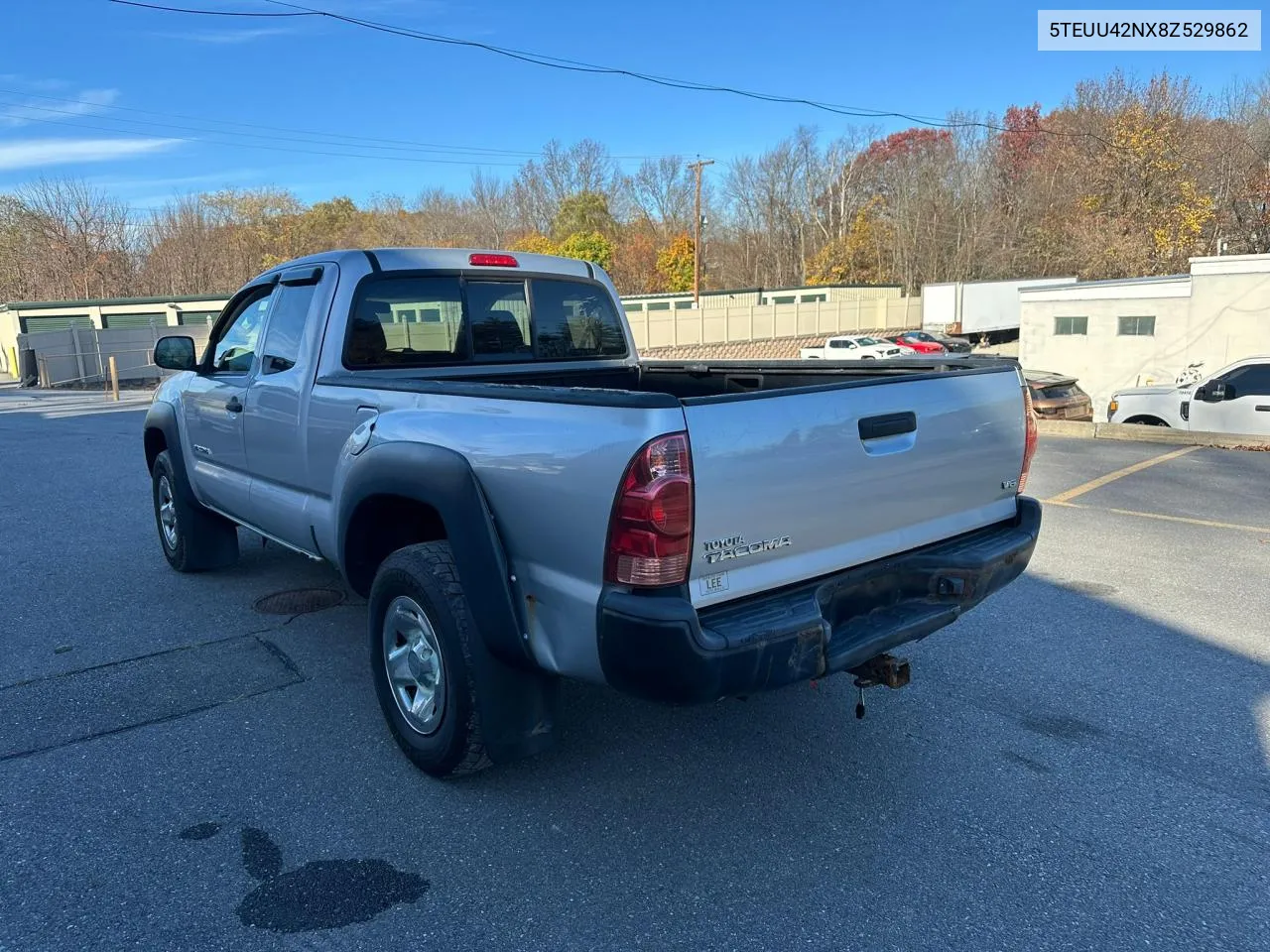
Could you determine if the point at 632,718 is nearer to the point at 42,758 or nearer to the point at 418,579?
the point at 418,579

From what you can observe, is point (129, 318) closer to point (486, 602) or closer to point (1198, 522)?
point (1198, 522)

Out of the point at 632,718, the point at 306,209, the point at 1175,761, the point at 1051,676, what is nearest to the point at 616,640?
the point at 632,718

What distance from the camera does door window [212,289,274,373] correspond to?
4.82 m

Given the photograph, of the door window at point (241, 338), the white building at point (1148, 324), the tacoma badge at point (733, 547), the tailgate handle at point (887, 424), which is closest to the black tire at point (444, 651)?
the tacoma badge at point (733, 547)

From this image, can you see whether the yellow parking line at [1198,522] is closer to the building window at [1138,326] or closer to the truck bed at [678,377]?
the truck bed at [678,377]

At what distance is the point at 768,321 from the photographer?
4391 cm

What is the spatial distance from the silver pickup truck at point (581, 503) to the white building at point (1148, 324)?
1953cm

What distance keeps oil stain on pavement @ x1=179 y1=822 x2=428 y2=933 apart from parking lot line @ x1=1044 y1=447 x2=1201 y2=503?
25.4ft

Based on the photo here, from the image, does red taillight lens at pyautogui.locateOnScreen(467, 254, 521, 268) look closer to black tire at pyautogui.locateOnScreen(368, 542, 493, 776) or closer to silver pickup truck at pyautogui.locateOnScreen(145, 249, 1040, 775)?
silver pickup truck at pyautogui.locateOnScreen(145, 249, 1040, 775)

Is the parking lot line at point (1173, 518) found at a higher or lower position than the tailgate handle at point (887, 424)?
lower

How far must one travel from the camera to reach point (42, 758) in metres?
3.54

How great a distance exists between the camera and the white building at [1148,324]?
1936 centimetres

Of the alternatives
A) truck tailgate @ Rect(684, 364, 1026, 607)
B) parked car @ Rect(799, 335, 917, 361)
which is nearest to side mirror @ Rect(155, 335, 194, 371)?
truck tailgate @ Rect(684, 364, 1026, 607)

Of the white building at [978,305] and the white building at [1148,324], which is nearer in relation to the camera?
the white building at [1148,324]
